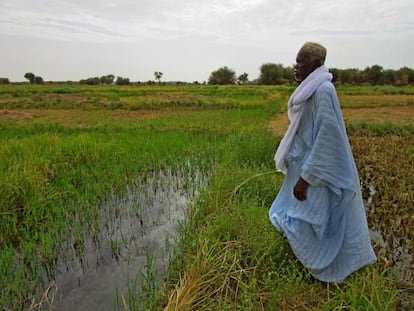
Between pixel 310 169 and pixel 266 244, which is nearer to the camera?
pixel 310 169

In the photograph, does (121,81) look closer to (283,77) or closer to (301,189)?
(283,77)

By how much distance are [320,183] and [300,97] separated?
0.55 metres

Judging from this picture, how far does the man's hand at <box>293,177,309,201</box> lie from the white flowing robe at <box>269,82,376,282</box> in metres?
0.04

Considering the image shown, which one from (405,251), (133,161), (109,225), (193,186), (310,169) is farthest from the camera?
(133,161)

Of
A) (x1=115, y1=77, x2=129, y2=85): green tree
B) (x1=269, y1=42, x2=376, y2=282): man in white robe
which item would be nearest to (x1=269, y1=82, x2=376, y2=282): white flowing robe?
(x1=269, y1=42, x2=376, y2=282): man in white robe

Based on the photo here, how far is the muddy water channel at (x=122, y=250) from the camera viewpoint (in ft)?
7.92

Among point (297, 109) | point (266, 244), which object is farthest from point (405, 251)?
point (297, 109)

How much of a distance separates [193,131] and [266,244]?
6.55m

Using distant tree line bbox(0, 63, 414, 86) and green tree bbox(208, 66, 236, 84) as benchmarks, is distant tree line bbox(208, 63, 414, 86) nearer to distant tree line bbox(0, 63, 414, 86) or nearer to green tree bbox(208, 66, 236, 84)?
distant tree line bbox(0, 63, 414, 86)

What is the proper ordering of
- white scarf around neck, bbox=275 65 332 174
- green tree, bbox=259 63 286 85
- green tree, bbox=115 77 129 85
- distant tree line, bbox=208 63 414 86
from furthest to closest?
green tree, bbox=115 77 129 85 < green tree, bbox=259 63 286 85 < distant tree line, bbox=208 63 414 86 < white scarf around neck, bbox=275 65 332 174

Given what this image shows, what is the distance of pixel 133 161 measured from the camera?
18.2ft

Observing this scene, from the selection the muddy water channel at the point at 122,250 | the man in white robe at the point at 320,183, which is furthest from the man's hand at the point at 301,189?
the muddy water channel at the point at 122,250

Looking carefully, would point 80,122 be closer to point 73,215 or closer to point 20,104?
point 73,215

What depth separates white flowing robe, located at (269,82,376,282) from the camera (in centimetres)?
192
